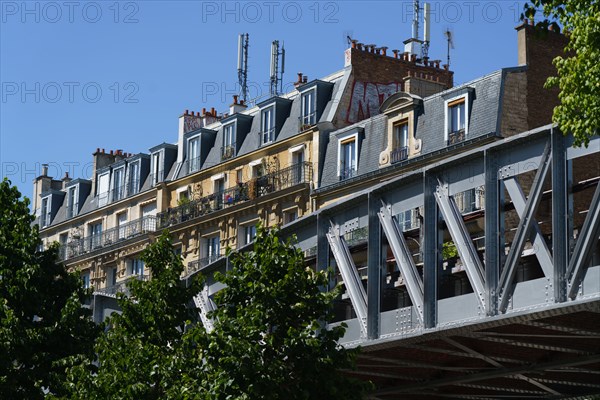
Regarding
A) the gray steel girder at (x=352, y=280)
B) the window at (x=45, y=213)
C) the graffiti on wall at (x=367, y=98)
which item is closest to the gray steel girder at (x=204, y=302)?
the gray steel girder at (x=352, y=280)

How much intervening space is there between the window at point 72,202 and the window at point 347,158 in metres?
26.2

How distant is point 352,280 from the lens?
30250mm

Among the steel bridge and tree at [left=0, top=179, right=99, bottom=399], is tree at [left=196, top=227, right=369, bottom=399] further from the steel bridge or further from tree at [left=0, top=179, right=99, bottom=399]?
tree at [left=0, top=179, right=99, bottom=399]

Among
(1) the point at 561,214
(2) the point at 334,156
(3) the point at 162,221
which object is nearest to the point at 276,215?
(2) the point at 334,156

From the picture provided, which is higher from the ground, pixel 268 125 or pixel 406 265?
pixel 268 125

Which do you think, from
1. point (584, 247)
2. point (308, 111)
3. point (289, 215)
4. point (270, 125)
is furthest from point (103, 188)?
point (584, 247)

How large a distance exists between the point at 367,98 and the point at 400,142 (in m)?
5.94

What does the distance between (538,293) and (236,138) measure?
4096 cm

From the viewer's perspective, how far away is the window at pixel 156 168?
7194 cm

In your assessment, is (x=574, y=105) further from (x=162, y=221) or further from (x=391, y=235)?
(x=162, y=221)

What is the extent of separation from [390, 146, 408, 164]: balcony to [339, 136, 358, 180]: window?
8.20 ft

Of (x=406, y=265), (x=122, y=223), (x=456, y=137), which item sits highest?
(x=122, y=223)

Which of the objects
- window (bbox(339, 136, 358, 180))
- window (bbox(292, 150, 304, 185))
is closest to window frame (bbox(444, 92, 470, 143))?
window (bbox(339, 136, 358, 180))

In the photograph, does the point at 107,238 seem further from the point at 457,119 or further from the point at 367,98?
the point at 457,119
